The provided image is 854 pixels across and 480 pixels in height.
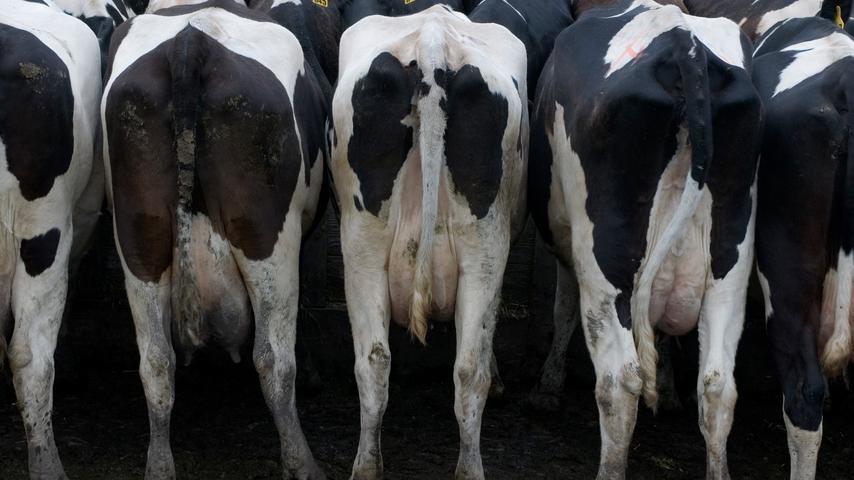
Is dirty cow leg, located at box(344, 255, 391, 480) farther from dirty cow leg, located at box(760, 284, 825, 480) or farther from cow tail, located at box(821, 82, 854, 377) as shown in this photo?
cow tail, located at box(821, 82, 854, 377)

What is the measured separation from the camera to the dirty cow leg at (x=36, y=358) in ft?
19.4

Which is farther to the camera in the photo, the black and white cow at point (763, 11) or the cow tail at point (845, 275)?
the black and white cow at point (763, 11)

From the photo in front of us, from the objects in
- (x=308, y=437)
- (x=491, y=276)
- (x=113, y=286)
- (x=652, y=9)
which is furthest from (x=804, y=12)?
(x=113, y=286)

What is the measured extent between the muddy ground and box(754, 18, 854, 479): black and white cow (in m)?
1.12

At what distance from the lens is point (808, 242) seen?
5.90m

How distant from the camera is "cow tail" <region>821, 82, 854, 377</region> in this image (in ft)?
19.0

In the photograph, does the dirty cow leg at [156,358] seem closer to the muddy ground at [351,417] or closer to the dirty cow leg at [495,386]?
the muddy ground at [351,417]

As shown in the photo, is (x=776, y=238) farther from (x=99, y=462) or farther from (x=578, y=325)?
(x=99, y=462)

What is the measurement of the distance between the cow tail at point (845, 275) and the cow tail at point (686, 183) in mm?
776

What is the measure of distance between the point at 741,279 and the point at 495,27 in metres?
2.03

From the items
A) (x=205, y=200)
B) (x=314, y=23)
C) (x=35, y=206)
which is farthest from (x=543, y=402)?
(x=35, y=206)

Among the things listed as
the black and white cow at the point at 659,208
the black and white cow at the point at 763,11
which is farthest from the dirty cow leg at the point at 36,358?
the black and white cow at the point at 763,11

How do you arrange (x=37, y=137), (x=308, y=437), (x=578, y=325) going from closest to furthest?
1. (x=37, y=137)
2. (x=308, y=437)
3. (x=578, y=325)

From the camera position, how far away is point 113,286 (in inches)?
326
